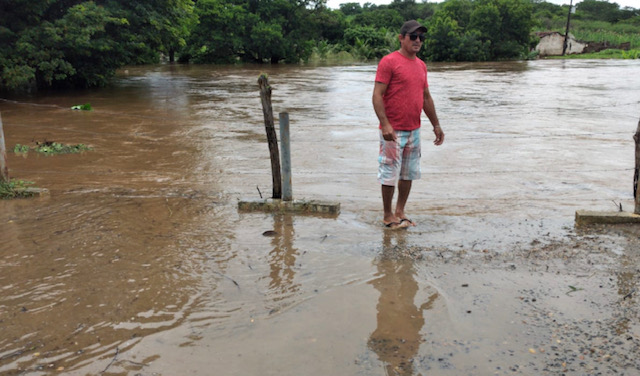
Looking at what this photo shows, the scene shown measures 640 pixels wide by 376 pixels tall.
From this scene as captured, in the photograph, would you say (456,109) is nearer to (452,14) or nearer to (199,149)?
(199,149)

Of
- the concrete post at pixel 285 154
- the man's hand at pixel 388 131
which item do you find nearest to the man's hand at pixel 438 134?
the man's hand at pixel 388 131

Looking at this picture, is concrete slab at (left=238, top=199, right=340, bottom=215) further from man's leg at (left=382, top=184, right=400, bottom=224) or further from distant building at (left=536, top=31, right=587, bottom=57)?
distant building at (left=536, top=31, right=587, bottom=57)

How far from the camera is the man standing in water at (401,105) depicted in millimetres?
4680

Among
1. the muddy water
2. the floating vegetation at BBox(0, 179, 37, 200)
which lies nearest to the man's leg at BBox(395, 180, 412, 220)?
the muddy water

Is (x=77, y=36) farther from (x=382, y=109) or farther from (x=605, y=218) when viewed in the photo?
(x=605, y=218)

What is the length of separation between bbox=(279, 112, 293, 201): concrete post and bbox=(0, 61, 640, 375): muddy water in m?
0.33

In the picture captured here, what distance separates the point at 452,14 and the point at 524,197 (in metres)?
39.5

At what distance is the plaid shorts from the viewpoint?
487 centimetres

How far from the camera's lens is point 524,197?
21.2 feet

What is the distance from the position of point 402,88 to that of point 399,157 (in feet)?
1.99

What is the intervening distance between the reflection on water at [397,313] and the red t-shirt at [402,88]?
1.11 m

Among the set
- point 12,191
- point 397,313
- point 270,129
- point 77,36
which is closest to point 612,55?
point 77,36

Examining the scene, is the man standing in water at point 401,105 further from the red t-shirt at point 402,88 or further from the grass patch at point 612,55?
the grass patch at point 612,55

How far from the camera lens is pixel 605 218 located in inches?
199
